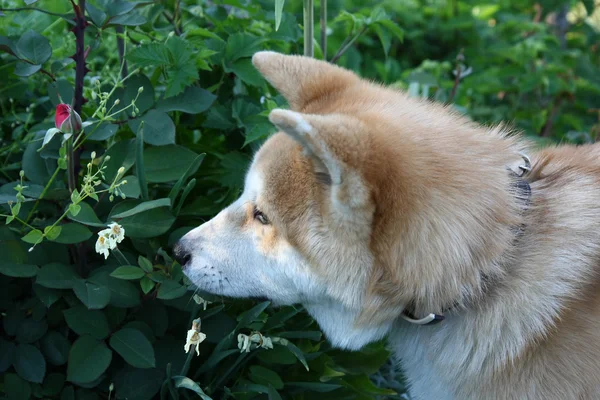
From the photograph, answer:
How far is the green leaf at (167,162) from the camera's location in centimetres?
230

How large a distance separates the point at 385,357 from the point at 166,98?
1.19 m

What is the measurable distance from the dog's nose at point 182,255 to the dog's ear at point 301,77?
0.61m

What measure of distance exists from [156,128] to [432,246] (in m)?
0.97

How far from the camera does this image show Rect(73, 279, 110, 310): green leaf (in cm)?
199

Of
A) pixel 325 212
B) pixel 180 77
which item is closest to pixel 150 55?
pixel 180 77

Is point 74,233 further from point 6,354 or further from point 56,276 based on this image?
point 6,354

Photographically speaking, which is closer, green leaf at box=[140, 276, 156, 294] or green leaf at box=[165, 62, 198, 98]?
green leaf at box=[140, 276, 156, 294]

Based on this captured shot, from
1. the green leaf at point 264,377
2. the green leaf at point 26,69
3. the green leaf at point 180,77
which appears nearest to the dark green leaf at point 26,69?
the green leaf at point 26,69

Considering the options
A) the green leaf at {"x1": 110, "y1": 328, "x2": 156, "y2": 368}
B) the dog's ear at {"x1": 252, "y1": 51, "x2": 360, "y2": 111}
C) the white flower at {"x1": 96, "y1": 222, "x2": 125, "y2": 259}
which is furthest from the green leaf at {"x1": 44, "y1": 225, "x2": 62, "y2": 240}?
the dog's ear at {"x1": 252, "y1": 51, "x2": 360, "y2": 111}

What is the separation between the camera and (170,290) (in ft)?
6.79

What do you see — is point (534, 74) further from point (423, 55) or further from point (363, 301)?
point (363, 301)

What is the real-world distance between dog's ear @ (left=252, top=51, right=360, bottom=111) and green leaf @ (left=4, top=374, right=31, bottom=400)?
1.19m

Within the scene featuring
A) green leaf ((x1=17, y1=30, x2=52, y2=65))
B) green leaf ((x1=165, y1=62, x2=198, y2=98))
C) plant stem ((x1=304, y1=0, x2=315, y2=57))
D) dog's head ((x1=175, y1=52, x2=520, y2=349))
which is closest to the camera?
dog's head ((x1=175, y1=52, x2=520, y2=349))

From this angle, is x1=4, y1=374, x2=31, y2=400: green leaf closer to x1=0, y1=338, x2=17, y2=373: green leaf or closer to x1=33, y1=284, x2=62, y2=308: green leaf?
x1=0, y1=338, x2=17, y2=373: green leaf
